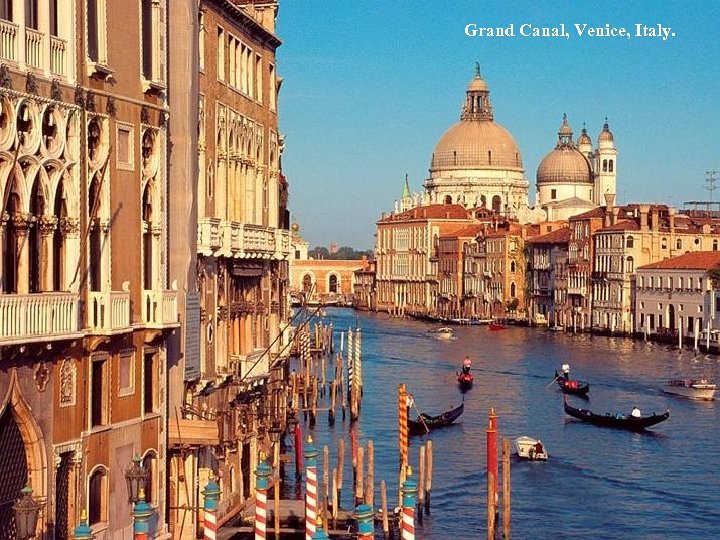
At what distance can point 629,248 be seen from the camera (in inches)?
2667

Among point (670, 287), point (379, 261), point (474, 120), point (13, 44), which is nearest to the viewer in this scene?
point (13, 44)

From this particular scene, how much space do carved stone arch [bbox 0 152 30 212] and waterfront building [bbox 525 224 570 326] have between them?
6818cm

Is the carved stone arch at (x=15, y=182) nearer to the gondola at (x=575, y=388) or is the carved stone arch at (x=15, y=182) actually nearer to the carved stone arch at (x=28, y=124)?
the carved stone arch at (x=28, y=124)

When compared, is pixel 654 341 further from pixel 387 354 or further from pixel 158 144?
pixel 158 144

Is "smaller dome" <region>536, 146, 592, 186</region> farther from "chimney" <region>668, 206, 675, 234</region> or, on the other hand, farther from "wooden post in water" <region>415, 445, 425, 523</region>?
"wooden post in water" <region>415, 445, 425, 523</region>

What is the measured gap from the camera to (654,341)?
62938 millimetres

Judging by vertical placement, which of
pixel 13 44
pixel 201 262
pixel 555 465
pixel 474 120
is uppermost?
pixel 474 120

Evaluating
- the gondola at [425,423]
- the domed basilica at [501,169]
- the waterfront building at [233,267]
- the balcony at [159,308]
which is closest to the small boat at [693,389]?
the gondola at [425,423]

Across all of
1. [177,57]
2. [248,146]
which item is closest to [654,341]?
[248,146]

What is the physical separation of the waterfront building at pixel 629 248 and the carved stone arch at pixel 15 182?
59.1 metres

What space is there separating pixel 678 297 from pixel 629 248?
6665 mm

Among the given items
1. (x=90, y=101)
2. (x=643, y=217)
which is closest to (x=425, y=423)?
(x=90, y=101)

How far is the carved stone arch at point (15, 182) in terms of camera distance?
976 cm

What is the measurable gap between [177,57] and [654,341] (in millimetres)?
51126
